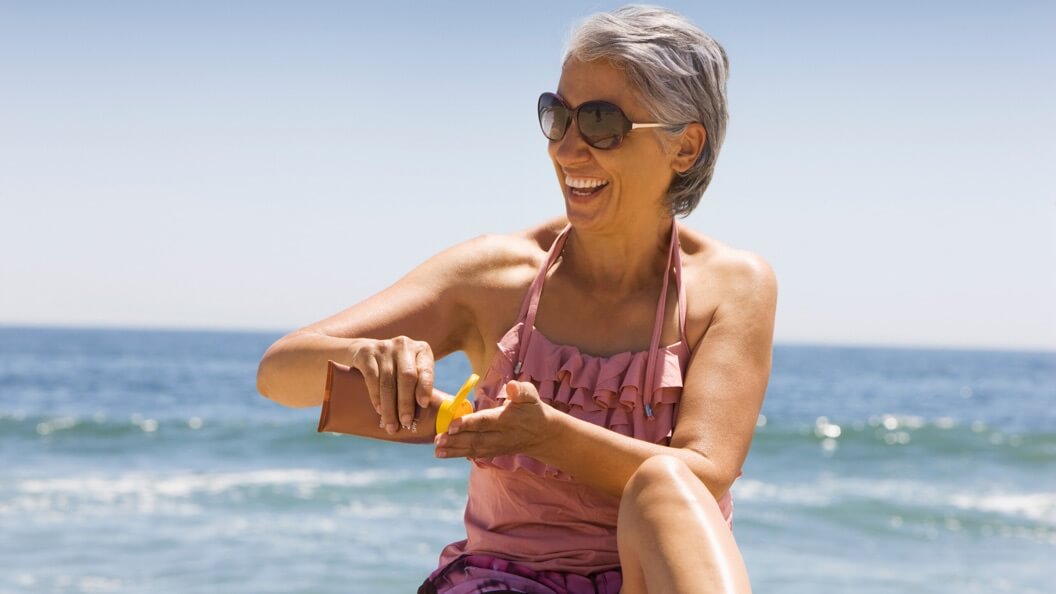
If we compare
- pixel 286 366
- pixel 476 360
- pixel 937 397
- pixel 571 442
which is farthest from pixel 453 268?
pixel 937 397

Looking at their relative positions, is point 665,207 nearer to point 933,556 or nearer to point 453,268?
point 453,268

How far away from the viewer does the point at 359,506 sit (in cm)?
1241

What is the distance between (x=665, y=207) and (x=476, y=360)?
0.61 m

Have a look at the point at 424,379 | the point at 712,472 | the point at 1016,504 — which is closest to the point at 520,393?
the point at 424,379

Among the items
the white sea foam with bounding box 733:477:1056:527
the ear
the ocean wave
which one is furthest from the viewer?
→ the ocean wave

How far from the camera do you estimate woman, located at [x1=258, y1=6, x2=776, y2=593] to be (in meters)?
2.52

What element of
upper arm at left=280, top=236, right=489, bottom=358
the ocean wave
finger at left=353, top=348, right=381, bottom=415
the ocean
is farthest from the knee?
the ocean wave

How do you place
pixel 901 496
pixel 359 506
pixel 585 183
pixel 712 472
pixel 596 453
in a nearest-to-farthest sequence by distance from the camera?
pixel 596 453 < pixel 712 472 < pixel 585 183 < pixel 359 506 < pixel 901 496

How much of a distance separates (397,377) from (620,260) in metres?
0.83

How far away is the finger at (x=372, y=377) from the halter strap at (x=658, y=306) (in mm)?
529

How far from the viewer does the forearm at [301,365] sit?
8.11 ft

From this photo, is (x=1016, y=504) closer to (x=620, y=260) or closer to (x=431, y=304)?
(x=620, y=260)

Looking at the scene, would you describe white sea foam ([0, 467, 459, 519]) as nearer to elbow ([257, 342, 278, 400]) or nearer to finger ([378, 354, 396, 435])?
elbow ([257, 342, 278, 400])

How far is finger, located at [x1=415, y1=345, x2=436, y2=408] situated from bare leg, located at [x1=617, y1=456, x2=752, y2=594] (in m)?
0.41
